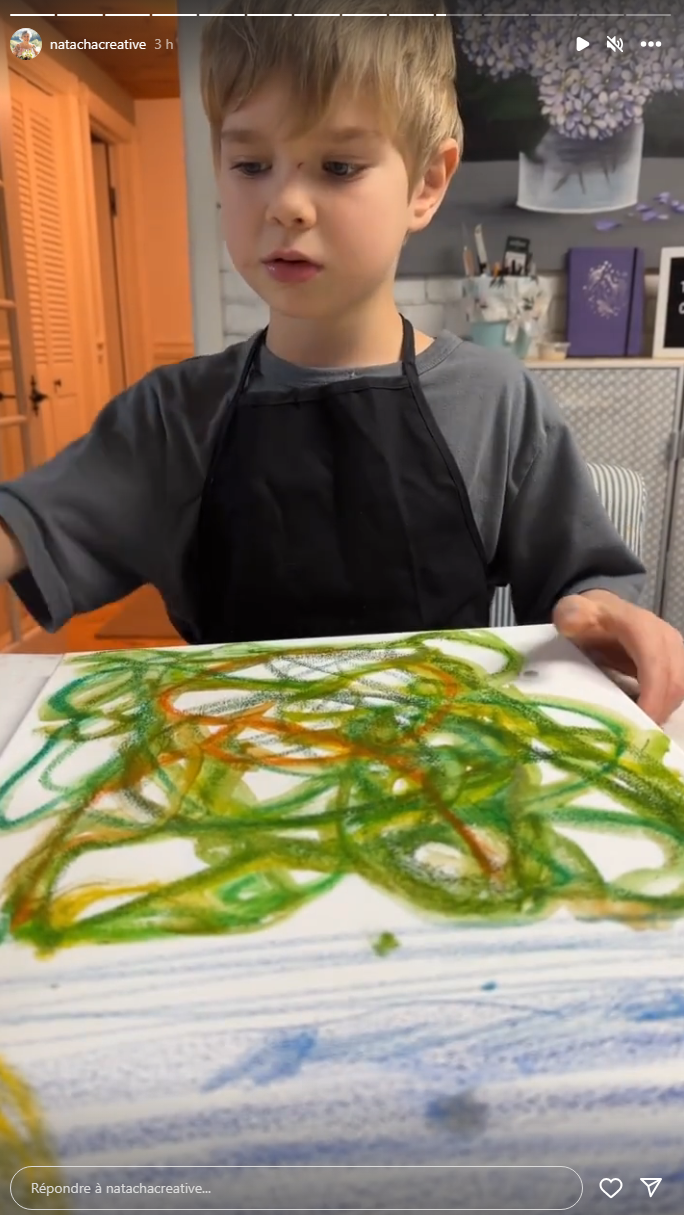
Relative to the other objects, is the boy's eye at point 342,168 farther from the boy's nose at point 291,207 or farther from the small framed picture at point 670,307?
the small framed picture at point 670,307

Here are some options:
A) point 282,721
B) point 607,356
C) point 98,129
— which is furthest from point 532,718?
point 98,129

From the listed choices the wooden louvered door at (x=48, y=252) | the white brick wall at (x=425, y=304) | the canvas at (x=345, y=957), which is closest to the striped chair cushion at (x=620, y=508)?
the canvas at (x=345, y=957)

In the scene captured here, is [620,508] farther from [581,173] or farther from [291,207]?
[581,173]

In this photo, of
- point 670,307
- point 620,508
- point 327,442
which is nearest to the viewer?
point 327,442

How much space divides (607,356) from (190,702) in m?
1.85

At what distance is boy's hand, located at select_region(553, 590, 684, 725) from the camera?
16.4 inches

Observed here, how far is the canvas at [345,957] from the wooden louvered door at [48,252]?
2613 mm

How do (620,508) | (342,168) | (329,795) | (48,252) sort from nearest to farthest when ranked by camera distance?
1. (329,795)
2. (342,168)
3. (620,508)
4. (48,252)

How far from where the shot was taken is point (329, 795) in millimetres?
316

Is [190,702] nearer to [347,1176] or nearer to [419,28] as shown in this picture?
[347,1176]

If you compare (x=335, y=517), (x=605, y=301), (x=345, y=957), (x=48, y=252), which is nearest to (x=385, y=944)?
(x=345, y=957)

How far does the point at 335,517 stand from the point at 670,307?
1634 mm

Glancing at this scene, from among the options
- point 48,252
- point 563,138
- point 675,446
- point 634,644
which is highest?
point 563,138

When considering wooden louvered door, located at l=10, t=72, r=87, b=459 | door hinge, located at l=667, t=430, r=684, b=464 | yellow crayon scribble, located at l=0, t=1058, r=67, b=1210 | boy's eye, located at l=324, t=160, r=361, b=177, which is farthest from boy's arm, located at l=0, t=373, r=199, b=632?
wooden louvered door, located at l=10, t=72, r=87, b=459
